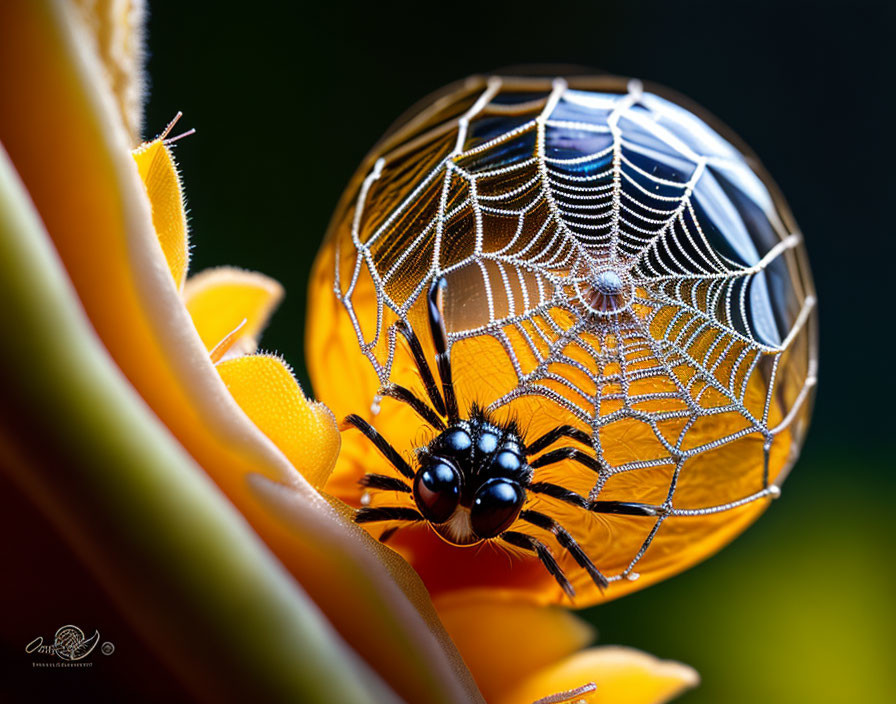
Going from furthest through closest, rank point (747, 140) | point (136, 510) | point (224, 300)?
point (747, 140) < point (224, 300) < point (136, 510)

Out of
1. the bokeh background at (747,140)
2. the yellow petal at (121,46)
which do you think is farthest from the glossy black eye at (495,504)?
the bokeh background at (747,140)

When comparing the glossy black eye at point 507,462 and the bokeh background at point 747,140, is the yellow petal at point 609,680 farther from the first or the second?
the bokeh background at point 747,140

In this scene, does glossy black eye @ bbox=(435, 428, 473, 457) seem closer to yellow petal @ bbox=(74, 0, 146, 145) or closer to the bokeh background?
yellow petal @ bbox=(74, 0, 146, 145)

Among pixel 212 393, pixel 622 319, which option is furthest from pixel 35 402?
pixel 622 319

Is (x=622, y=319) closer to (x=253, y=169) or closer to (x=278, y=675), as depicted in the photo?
(x=278, y=675)

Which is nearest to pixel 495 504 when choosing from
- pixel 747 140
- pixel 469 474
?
pixel 469 474

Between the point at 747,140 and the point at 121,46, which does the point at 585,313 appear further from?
the point at 747,140
